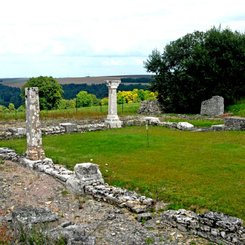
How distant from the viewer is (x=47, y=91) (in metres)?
56.4

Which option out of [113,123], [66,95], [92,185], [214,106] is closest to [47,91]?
[214,106]

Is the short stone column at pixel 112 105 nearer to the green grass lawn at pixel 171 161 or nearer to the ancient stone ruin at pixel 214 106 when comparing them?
the green grass lawn at pixel 171 161

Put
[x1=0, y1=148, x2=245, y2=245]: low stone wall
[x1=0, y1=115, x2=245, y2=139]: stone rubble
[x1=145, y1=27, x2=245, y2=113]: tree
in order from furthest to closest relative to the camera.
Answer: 1. [x1=145, y1=27, x2=245, y2=113]: tree
2. [x1=0, y1=115, x2=245, y2=139]: stone rubble
3. [x1=0, y1=148, x2=245, y2=245]: low stone wall

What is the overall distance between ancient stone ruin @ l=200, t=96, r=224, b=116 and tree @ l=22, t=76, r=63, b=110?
2558 cm

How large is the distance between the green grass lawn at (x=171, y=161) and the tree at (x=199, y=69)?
11.3 metres

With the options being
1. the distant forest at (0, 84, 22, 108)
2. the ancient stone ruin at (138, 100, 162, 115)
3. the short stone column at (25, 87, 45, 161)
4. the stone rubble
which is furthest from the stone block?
the distant forest at (0, 84, 22, 108)

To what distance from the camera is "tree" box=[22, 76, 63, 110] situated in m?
55.9

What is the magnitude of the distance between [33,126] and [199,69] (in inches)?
828

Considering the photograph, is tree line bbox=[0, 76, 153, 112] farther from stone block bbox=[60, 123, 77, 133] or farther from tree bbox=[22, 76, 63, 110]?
stone block bbox=[60, 123, 77, 133]

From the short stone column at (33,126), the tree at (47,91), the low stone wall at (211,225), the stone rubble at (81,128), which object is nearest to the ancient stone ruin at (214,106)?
the stone rubble at (81,128)

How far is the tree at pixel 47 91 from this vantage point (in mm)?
55938

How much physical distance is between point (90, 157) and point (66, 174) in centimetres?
327

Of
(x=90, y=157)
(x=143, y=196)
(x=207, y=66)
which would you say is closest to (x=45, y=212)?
(x=143, y=196)

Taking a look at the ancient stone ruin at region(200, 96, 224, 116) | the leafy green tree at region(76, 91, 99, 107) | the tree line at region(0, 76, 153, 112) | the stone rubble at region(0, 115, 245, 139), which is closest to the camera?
the stone rubble at region(0, 115, 245, 139)
